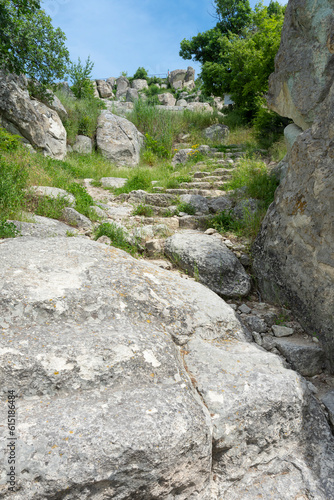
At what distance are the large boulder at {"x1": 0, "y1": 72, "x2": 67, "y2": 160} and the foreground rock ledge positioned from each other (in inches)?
301

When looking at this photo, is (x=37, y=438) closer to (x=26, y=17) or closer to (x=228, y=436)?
(x=228, y=436)

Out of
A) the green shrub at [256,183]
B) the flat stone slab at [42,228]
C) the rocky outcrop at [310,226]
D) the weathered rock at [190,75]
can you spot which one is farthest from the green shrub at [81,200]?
the weathered rock at [190,75]

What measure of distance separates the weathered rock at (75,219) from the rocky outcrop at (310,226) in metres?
2.59

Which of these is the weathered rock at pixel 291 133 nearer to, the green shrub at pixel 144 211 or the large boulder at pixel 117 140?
the green shrub at pixel 144 211

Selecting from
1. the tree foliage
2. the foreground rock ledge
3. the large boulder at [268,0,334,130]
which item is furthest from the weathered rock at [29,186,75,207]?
the tree foliage

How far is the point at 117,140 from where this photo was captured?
38.3ft

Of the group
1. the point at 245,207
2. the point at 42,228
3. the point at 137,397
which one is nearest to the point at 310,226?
the point at 245,207

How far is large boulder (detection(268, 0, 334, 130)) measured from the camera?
14.9ft

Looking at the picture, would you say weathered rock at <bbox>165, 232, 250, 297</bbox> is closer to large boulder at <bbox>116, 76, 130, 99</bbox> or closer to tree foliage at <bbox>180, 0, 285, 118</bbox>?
tree foliage at <bbox>180, 0, 285, 118</bbox>

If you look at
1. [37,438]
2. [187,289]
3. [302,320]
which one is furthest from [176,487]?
[302,320]

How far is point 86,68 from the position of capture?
14984mm

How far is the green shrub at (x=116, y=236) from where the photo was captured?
442 cm

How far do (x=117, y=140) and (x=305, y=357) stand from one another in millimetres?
10468

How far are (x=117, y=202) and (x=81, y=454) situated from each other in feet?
19.2
